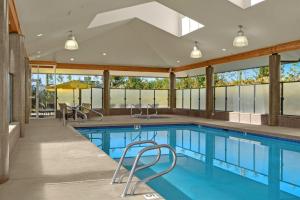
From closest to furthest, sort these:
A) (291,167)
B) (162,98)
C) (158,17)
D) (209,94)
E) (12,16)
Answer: (12,16)
(291,167)
(158,17)
(209,94)
(162,98)

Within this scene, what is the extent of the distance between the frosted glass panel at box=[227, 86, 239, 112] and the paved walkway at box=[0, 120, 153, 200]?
31.1 ft

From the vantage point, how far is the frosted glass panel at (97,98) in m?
18.0

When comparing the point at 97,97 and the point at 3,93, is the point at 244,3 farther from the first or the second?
the point at 97,97

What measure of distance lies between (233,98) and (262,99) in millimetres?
1983

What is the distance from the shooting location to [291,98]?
38.3 ft

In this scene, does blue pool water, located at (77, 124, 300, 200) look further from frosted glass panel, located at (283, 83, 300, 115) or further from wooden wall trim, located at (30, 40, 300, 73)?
wooden wall trim, located at (30, 40, 300, 73)

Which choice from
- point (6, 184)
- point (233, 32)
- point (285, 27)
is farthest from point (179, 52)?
point (6, 184)

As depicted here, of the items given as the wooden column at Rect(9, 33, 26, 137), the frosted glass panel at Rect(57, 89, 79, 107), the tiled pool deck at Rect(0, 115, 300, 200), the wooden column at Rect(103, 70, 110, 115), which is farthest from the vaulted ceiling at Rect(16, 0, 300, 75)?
the tiled pool deck at Rect(0, 115, 300, 200)

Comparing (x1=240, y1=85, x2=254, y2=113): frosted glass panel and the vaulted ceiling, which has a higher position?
the vaulted ceiling

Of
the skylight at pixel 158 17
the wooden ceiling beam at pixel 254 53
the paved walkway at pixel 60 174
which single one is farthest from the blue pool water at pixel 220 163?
the skylight at pixel 158 17

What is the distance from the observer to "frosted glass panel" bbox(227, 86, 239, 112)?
14.7 m

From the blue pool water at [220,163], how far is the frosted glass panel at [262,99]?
7.55 feet

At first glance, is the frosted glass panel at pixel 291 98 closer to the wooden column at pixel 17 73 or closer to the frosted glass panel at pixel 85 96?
the wooden column at pixel 17 73

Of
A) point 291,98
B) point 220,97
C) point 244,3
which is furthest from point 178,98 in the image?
point 244,3
